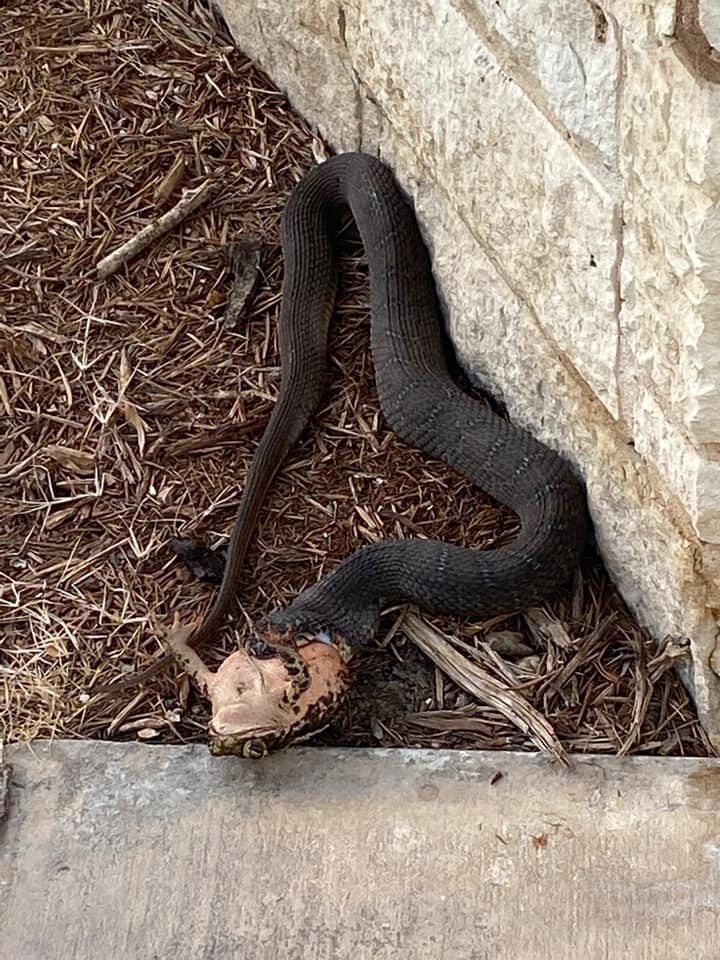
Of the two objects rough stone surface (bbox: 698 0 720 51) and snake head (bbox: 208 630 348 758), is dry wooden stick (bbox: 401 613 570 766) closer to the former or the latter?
snake head (bbox: 208 630 348 758)

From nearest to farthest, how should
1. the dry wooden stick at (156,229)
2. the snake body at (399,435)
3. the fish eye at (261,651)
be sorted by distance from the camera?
1. the fish eye at (261,651)
2. the snake body at (399,435)
3. the dry wooden stick at (156,229)

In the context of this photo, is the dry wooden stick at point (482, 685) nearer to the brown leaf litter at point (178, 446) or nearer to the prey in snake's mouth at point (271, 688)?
the brown leaf litter at point (178, 446)

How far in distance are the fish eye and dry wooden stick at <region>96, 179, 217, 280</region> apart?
1275 millimetres

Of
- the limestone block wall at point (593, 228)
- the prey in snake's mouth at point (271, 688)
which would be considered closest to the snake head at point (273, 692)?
the prey in snake's mouth at point (271, 688)

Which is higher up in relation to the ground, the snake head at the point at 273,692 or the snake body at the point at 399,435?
the snake body at the point at 399,435

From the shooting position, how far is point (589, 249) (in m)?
2.24

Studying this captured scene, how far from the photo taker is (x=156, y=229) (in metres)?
3.45

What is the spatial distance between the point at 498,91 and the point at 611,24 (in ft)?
1.69

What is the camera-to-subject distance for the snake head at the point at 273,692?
7.82 feet

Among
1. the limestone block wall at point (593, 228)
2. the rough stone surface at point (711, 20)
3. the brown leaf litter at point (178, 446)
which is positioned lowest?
the brown leaf litter at point (178, 446)

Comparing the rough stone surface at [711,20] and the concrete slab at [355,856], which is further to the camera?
the concrete slab at [355,856]

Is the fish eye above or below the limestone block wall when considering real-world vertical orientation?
below

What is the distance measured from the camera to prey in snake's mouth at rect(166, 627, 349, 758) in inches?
93.9

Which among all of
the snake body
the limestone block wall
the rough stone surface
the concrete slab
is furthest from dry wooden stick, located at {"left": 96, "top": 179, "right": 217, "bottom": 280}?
the rough stone surface
